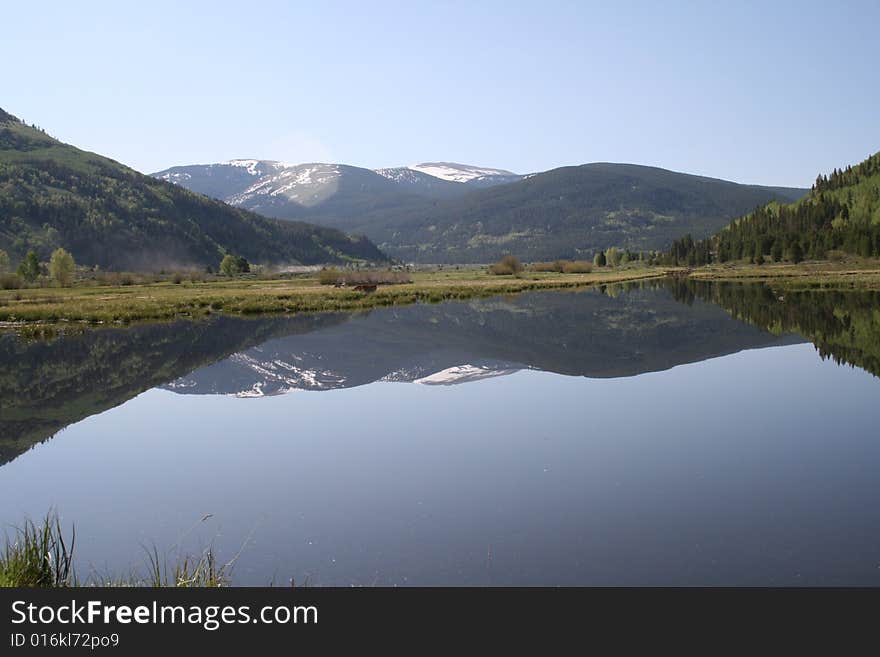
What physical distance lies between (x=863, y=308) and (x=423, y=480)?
57273mm

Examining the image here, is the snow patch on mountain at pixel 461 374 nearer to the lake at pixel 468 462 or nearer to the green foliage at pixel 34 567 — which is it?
the lake at pixel 468 462

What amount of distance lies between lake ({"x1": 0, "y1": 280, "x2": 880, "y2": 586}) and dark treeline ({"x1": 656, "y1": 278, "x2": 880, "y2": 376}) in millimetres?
629

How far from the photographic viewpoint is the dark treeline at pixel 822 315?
38.9 metres

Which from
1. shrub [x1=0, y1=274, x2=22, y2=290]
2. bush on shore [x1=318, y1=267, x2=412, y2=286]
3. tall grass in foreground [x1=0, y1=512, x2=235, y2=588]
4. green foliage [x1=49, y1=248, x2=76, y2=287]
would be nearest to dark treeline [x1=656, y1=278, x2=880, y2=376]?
tall grass in foreground [x1=0, y1=512, x2=235, y2=588]

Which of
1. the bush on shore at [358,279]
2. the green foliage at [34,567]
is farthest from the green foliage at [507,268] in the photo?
the green foliage at [34,567]

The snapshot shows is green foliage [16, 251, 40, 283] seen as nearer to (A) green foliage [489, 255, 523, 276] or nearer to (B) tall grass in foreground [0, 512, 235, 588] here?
(A) green foliage [489, 255, 523, 276]

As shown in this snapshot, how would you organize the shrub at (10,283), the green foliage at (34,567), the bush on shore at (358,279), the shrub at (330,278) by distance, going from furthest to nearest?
the shrub at (330,278)
the bush on shore at (358,279)
the shrub at (10,283)
the green foliage at (34,567)

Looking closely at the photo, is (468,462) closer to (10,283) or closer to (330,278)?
(10,283)

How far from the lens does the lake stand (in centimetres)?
A: 1227

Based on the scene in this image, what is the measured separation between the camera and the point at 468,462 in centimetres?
1886

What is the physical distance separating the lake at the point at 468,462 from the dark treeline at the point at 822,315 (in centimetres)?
63

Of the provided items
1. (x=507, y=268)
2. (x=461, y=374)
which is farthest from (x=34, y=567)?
(x=507, y=268)
